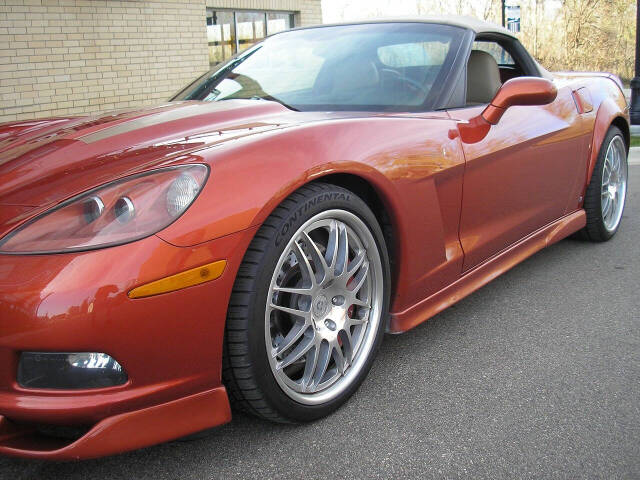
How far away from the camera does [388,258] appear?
2.41 metres

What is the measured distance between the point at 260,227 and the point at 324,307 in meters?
0.44

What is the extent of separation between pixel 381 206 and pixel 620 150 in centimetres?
264

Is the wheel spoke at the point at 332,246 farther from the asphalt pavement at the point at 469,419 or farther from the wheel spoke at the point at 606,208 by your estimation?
the wheel spoke at the point at 606,208

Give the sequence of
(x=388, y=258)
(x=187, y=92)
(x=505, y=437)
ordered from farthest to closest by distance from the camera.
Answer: (x=187, y=92) < (x=388, y=258) < (x=505, y=437)

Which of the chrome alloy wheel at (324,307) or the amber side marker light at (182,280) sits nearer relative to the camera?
the amber side marker light at (182,280)

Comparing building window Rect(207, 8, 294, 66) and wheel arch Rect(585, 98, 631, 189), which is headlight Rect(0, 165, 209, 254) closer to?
wheel arch Rect(585, 98, 631, 189)

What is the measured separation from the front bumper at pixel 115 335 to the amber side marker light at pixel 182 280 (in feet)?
0.04

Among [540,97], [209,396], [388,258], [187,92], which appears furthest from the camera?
[187,92]

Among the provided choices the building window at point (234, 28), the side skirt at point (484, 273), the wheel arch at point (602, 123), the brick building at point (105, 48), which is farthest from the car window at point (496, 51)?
the building window at point (234, 28)

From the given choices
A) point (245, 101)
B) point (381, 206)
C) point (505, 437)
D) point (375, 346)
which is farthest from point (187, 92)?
point (505, 437)

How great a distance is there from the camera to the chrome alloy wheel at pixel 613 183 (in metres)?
4.19

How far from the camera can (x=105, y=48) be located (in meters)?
8.41

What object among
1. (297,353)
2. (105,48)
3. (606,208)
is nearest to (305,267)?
(297,353)

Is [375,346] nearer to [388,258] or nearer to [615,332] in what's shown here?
[388,258]
